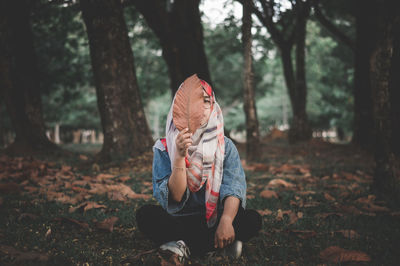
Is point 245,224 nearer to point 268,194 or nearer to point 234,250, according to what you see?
point 234,250

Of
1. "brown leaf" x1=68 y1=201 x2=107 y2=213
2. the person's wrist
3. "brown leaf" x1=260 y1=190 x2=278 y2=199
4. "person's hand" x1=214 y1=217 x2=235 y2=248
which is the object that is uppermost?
the person's wrist

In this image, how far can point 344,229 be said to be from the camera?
2850 mm

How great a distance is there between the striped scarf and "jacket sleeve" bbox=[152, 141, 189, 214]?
12 centimetres

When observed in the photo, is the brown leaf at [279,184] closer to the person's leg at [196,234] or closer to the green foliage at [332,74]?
the person's leg at [196,234]

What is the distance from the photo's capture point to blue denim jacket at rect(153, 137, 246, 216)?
2119mm

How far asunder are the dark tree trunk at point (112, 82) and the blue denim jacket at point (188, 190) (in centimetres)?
396

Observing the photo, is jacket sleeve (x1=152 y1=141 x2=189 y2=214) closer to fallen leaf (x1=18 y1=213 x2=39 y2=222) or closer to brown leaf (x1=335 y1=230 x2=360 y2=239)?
fallen leaf (x1=18 y1=213 x2=39 y2=222)

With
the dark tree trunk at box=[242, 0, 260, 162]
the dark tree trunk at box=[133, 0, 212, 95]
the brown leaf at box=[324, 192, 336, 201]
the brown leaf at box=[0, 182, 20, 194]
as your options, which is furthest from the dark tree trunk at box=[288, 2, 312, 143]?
the brown leaf at box=[0, 182, 20, 194]

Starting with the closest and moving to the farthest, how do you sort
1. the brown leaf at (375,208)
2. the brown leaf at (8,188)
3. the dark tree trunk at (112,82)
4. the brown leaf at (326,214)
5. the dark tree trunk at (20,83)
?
the brown leaf at (326,214) → the brown leaf at (375,208) → the brown leaf at (8,188) → the dark tree trunk at (112,82) → the dark tree trunk at (20,83)

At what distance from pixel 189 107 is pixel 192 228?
92 cm

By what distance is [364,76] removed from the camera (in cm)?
930

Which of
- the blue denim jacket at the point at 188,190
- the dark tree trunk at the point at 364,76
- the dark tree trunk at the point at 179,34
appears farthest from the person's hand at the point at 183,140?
the dark tree trunk at the point at 364,76

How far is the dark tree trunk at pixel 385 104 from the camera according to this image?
3.52 meters

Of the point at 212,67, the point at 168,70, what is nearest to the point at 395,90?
the point at 168,70
